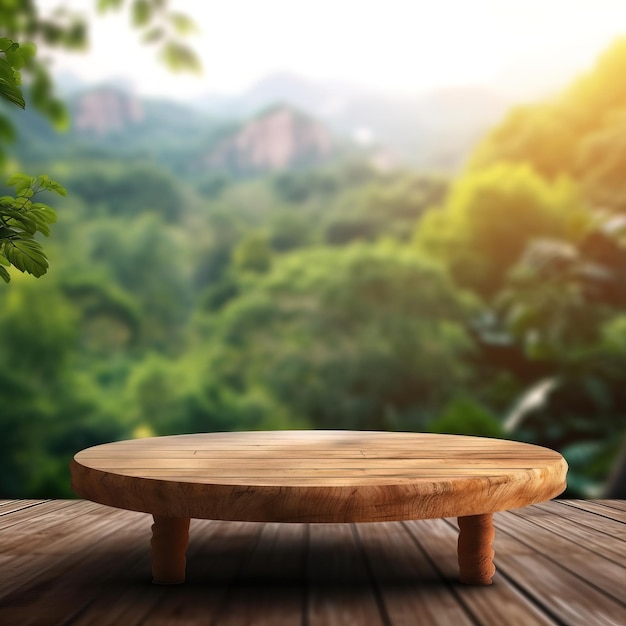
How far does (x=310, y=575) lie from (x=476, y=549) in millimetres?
439

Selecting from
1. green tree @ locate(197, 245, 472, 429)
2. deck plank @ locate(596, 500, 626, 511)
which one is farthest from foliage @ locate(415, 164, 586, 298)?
deck plank @ locate(596, 500, 626, 511)

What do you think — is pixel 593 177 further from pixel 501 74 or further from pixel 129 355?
pixel 129 355

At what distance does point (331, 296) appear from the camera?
19.4ft

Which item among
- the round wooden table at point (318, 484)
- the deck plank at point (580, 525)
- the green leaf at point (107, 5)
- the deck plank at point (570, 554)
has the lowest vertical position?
the deck plank at point (580, 525)

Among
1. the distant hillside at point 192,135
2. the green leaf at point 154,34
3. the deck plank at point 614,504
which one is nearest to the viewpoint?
the green leaf at point 154,34

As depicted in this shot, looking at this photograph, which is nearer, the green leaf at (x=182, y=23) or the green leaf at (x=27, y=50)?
the green leaf at (x=27, y=50)

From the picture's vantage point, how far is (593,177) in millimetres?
5781

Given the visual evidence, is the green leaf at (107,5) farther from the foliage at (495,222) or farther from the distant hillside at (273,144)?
the distant hillside at (273,144)

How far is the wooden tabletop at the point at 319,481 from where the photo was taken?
4.47 ft

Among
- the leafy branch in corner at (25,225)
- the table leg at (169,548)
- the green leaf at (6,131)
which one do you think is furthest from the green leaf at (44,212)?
the table leg at (169,548)

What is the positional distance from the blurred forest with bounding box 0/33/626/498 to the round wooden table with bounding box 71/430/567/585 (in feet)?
10.6

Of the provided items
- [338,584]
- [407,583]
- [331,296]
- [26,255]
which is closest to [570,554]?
[407,583]

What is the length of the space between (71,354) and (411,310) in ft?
9.19

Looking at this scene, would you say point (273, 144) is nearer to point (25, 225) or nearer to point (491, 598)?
point (25, 225)
